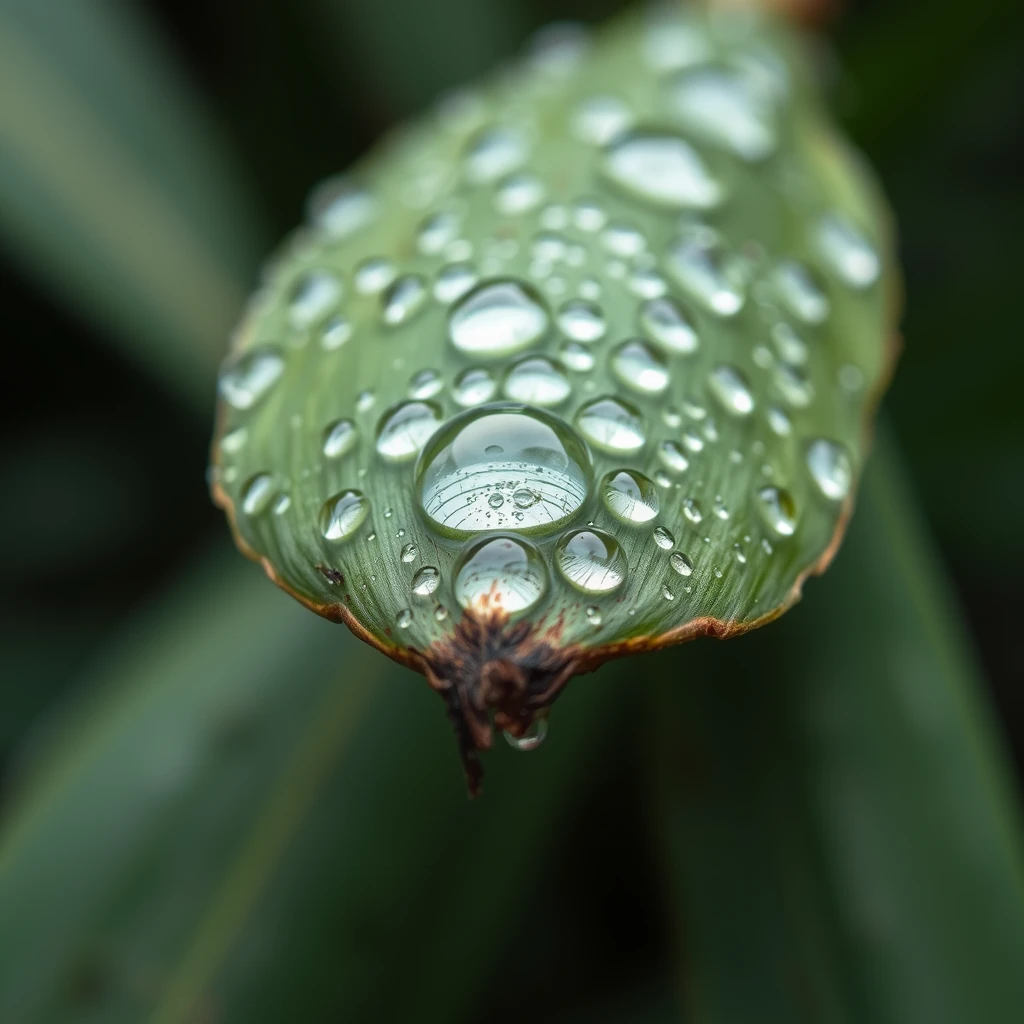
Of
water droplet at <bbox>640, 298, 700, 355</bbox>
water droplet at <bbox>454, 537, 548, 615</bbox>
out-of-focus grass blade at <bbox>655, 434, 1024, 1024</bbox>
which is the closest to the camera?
water droplet at <bbox>454, 537, 548, 615</bbox>

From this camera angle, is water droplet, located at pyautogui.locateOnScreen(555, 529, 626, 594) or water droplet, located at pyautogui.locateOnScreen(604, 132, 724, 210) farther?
water droplet, located at pyautogui.locateOnScreen(604, 132, 724, 210)

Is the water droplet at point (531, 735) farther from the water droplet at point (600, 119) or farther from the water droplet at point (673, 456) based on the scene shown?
the water droplet at point (600, 119)

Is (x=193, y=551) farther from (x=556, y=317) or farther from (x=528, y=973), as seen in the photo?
(x=556, y=317)

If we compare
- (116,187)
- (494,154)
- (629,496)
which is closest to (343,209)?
(494,154)

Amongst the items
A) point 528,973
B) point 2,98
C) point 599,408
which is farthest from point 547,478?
point 2,98

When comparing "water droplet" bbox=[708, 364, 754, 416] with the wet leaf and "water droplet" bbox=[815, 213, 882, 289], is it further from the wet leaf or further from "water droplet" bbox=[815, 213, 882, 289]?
"water droplet" bbox=[815, 213, 882, 289]

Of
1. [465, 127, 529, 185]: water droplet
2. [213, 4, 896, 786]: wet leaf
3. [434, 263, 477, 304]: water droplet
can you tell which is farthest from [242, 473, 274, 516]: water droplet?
[465, 127, 529, 185]: water droplet
